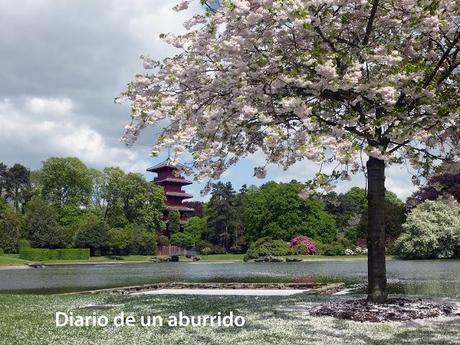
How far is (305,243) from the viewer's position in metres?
85.4

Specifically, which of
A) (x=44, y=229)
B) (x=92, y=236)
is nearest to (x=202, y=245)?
(x=92, y=236)

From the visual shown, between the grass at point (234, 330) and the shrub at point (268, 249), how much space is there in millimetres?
63871

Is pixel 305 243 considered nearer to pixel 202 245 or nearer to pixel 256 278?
pixel 202 245

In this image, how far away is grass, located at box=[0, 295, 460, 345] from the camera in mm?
10828

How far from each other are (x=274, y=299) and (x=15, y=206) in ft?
366

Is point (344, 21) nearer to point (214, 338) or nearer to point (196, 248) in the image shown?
point (214, 338)

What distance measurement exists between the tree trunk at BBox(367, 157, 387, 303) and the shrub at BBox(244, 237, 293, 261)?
211 feet

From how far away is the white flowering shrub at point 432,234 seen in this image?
6738 centimetres

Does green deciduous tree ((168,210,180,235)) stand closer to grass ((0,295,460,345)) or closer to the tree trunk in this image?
grass ((0,295,460,345))

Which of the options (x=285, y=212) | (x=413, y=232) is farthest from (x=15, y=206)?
(x=413, y=232)

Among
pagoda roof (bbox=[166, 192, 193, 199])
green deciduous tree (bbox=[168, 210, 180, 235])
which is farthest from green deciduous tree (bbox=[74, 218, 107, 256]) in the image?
pagoda roof (bbox=[166, 192, 193, 199])

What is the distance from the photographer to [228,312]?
1412cm

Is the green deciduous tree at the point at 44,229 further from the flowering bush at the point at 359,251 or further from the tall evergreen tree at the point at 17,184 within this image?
the flowering bush at the point at 359,251

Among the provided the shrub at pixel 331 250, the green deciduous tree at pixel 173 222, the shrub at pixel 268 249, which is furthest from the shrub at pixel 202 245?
the shrub at pixel 331 250
